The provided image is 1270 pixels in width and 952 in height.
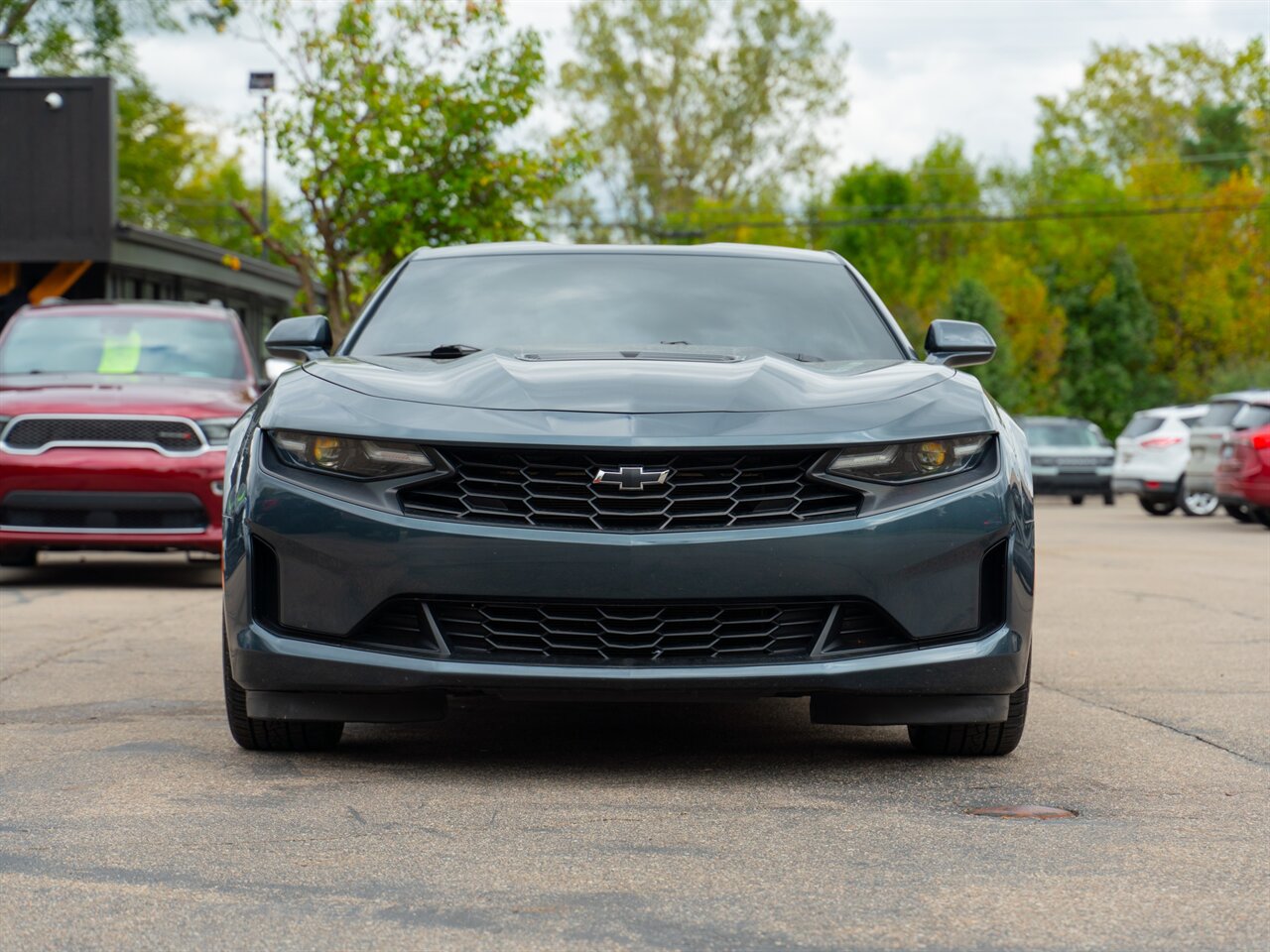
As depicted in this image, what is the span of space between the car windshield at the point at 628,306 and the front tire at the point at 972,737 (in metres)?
1.17

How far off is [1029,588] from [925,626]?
335 mm

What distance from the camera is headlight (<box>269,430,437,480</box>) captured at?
4.46 metres

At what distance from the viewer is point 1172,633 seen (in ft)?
28.8

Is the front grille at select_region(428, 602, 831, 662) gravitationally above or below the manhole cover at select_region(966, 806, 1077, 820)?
above

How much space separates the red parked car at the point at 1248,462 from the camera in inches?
800

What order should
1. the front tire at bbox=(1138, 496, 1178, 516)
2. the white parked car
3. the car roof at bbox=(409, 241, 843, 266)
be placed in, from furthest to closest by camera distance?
the front tire at bbox=(1138, 496, 1178, 516), the white parked car, the car roof at bbox=(409, 241, 843, 266)

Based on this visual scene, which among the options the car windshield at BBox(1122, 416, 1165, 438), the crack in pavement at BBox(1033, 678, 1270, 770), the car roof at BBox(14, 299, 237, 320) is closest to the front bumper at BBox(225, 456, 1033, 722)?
the crack in pavement at BBox(1033, 678, 1270, 770)

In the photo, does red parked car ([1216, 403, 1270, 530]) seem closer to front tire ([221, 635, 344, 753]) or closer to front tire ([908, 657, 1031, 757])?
front tire ([908, 657, 1031, 757])

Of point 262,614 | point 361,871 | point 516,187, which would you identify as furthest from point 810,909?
point 516,187

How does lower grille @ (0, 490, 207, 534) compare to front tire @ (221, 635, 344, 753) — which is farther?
lower grille @ (0, 490, 207, 534)

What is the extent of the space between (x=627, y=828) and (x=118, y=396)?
301 inches

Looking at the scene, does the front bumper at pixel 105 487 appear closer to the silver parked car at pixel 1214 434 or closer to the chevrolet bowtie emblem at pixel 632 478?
the chevrolet bowtie emblem at pixel 632 478

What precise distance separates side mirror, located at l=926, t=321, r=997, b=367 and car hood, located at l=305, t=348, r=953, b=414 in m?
0.45

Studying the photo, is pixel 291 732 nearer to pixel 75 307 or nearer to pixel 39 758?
pixel 39 758
